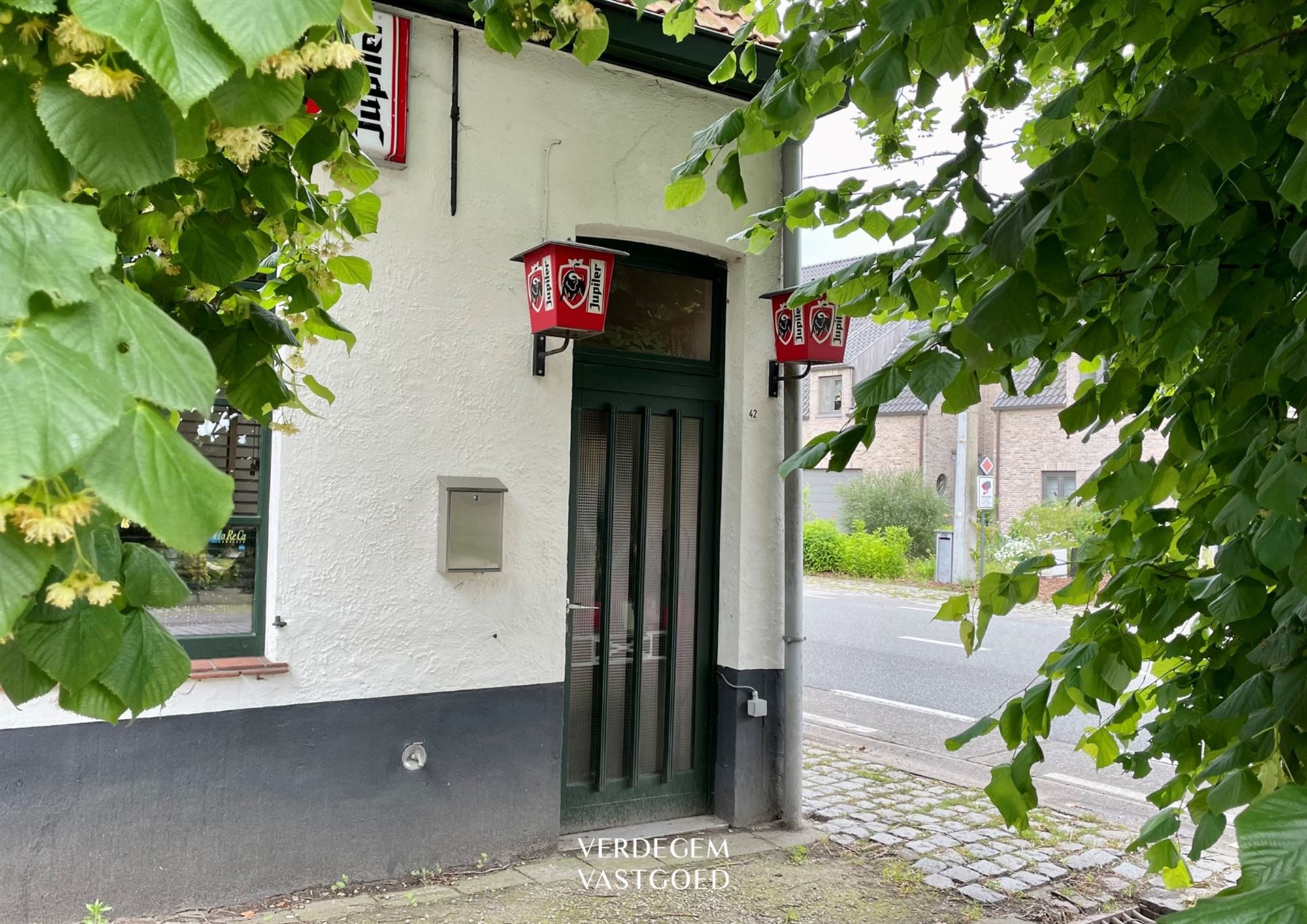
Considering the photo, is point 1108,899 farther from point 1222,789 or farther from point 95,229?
point 95,229

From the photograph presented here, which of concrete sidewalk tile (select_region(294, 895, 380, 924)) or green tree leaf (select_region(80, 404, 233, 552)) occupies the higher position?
green tree leaf (select_region(80, 404, 233, 552))

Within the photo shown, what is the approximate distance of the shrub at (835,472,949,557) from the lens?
26.1 m

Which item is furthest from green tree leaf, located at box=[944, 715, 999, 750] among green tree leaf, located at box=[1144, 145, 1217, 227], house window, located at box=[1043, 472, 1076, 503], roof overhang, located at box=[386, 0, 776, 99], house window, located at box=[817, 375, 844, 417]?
house window, located at box=[817, 375, 844, 417]

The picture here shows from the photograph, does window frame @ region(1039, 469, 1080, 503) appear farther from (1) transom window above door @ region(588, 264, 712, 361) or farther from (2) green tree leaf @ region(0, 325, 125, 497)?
(2) green tree leaf @ region(0, 325, 125, 497)

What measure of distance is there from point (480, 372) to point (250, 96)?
4.11 meters

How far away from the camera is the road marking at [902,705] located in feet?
32.0

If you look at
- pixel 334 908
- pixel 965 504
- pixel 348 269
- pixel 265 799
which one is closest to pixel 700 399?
pixel 265 799

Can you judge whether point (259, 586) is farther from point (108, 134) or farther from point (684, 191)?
point (108, 134)

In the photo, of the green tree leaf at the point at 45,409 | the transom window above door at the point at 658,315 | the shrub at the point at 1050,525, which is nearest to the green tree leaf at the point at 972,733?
the green tree leaf at the point at 45,409

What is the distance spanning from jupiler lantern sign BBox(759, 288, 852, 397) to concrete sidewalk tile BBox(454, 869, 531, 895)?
296 centimetres

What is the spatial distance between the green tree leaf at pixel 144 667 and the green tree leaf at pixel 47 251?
47cm

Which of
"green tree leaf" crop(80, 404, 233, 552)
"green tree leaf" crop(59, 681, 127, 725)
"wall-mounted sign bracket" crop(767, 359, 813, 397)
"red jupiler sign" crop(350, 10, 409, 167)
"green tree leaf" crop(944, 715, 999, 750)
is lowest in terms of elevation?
"green tree leaf" crop(944, 715, 999, 750)

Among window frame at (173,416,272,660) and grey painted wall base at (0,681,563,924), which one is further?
window frame at (173,416,272,660)

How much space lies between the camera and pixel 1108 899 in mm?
4957
